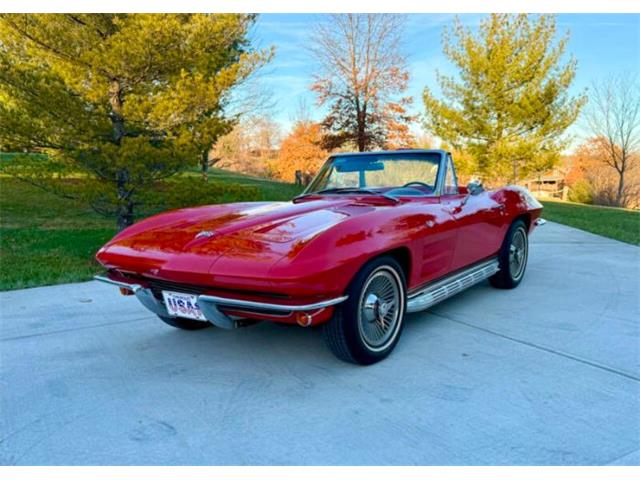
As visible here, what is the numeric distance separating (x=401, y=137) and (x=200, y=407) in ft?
63.7

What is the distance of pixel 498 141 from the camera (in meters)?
18.3

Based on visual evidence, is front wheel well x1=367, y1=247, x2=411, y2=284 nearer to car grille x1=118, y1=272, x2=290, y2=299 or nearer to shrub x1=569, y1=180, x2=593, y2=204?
car grille x1=118, y1=272, x2=290, y2=299

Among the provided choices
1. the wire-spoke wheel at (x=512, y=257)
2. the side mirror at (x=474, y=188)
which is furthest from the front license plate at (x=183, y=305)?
the wire-spoke wheel at (x=512, y=257)

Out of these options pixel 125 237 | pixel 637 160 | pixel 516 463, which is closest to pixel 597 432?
pixel 516 463

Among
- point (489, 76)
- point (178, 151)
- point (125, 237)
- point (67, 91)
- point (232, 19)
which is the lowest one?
point (125, 237)

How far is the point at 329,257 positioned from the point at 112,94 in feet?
18.0

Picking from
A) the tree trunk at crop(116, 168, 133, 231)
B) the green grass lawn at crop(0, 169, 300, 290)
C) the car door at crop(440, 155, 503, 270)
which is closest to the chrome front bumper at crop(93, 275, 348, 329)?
the car door at crop(440, 155, 503, 270)

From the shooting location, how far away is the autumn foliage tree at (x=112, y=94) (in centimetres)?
594

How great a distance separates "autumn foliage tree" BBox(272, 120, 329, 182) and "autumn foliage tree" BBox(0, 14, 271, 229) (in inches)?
592

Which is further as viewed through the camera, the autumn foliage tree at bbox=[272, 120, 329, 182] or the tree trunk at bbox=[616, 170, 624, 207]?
the tree trunk at bbox=[616, 170, 624, 207]

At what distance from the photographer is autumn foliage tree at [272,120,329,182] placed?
22344 mm

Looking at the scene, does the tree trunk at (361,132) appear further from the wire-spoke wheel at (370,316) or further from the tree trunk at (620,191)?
the wire-spoke wheel at (370,316)

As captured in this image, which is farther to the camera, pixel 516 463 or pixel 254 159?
pixel 254 159

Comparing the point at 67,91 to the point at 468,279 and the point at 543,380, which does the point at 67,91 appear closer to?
the point at 468,279
